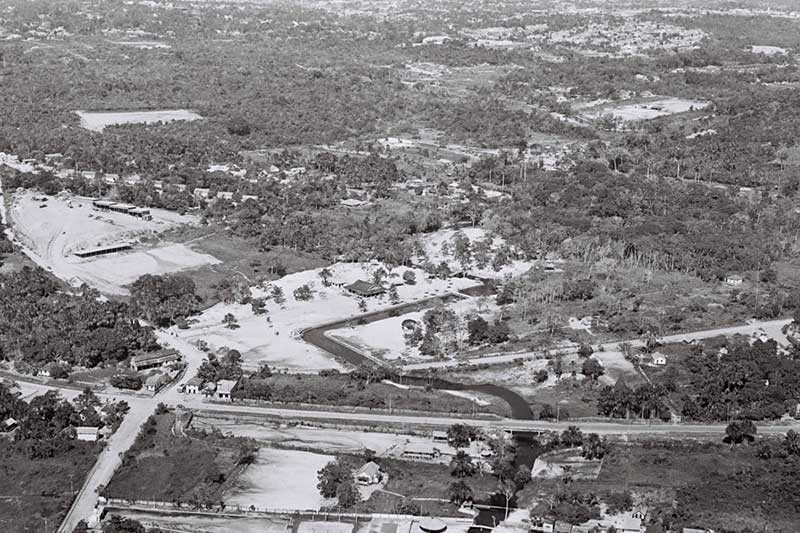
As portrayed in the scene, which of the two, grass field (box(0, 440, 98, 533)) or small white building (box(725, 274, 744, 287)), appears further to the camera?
small white building (box(725, 274, 744, 287))

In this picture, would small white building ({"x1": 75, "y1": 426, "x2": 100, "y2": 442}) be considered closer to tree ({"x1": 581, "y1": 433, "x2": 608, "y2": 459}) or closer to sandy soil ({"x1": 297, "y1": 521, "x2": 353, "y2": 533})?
sandy soil ({"x1": 297, "y1": 521, "x2": 353, "y2": 533})

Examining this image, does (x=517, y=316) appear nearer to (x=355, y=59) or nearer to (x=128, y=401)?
(x=128, y=401)

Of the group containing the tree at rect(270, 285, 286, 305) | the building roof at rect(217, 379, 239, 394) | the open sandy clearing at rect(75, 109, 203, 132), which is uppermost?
the building roof at rect(217, 379, 239, 394)

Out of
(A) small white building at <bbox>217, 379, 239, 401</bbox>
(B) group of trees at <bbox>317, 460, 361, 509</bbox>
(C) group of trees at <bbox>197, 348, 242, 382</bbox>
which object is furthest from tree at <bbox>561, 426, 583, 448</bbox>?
(C) group of trees at <bbox>197, 348, 242, 382</bbox>

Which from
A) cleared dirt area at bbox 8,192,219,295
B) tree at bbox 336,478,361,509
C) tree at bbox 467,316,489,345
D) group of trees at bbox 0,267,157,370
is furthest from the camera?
cleared dirt area at bbox 8,192,219,295

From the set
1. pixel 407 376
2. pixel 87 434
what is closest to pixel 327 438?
pixel 407 376

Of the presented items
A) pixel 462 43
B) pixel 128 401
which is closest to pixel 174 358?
pixel 128 401
